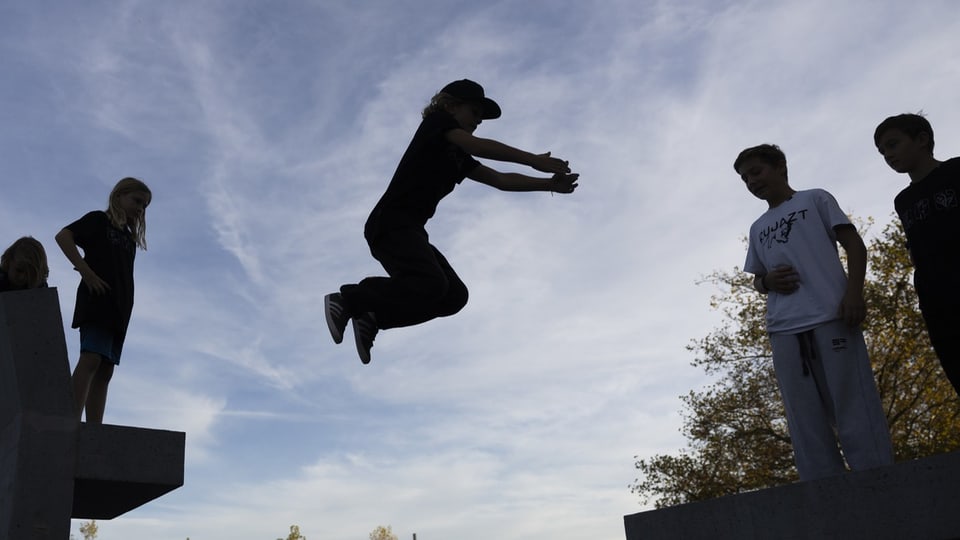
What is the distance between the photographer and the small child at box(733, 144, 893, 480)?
13.6ft

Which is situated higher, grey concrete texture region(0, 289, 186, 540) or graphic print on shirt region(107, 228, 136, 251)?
graphic print on shirt region(107, 228, 136, 251)

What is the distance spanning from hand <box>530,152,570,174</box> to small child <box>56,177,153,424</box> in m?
3.10

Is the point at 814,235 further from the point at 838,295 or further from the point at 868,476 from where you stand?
the point at 868,476

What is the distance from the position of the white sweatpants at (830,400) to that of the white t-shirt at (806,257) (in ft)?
0.31

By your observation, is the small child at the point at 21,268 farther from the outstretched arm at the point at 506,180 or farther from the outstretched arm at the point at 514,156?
the outstretched arm at the point at 514,156

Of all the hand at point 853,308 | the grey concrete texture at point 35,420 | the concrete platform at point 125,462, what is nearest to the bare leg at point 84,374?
the grey concrete texture at point 35,420

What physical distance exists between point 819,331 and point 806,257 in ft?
1.51

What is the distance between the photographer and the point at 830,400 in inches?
171

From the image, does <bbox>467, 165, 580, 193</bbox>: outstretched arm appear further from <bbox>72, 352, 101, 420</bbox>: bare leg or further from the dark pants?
<bbox>72, 352, 101, 420</bbox>: bare leg

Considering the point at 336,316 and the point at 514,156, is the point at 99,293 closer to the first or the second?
the point at 336,316

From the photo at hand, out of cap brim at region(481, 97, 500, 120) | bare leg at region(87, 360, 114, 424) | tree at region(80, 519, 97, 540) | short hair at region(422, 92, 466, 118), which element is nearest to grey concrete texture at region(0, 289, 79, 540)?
bare leg at region(87, 360, 114, 424)

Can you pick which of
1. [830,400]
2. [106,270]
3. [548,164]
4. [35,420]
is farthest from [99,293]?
[830,400]

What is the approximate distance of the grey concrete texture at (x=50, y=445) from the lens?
4602 mm

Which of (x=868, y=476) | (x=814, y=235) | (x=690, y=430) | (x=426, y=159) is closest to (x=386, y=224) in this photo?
(x=426, y=159)
